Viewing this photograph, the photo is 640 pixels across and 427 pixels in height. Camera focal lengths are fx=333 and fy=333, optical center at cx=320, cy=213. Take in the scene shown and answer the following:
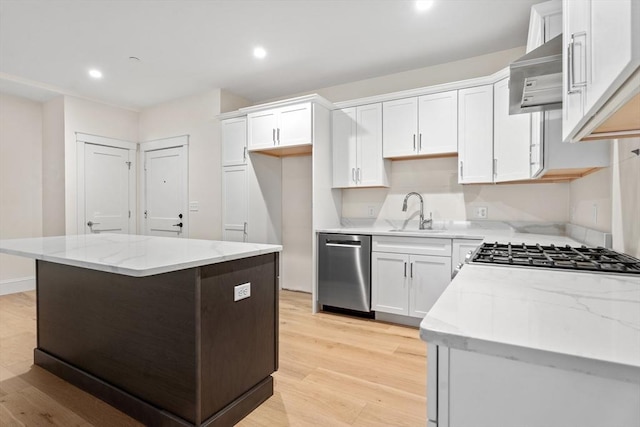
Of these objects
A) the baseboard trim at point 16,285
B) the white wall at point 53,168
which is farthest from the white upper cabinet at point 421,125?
the baseboard trim at point 16,285

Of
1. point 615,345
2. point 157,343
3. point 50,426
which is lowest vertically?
point 50,426

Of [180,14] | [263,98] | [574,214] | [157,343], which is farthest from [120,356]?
[263,98]

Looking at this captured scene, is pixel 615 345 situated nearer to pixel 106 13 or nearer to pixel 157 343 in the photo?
pixel 157 343

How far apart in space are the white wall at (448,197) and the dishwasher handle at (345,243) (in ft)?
2.20

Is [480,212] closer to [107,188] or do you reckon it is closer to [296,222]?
[296,222]

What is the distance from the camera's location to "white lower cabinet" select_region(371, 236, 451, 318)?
3068 mm

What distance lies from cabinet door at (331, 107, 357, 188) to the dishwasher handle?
2.32 ft

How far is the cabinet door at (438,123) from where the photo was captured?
3283mm

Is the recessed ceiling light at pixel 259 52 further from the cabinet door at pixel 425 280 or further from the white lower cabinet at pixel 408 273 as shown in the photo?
the cabinet door at pixel 425 280

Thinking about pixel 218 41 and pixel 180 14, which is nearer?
pixel 180 14

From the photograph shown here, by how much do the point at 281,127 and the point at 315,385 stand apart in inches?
109

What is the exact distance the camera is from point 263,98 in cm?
484

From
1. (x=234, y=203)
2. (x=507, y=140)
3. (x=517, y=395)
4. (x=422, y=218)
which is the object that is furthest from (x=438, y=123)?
(x=517, y=395)

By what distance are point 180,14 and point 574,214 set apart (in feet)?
12.2
